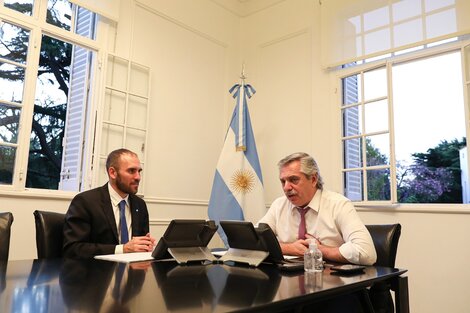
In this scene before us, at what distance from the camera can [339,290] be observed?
100 centimetres

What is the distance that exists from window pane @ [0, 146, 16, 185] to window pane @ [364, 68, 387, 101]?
117 inches

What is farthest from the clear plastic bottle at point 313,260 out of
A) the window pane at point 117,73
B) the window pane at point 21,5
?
the window pane at point 21,5

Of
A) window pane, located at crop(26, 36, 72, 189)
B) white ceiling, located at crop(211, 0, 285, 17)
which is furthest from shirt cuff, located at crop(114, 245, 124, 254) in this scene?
white ceiling, located at crop(211, 0, 285, 17)

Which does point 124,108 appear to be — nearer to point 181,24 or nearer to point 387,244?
point 181,24

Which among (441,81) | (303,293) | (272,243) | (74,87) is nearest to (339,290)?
(303,293)

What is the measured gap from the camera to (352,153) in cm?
348

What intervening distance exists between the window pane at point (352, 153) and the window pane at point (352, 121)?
76 millimetres

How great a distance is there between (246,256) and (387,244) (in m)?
0.72

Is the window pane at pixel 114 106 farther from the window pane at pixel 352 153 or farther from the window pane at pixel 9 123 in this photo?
the window pane at pixel 352 153

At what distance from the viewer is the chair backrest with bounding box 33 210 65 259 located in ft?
5.82

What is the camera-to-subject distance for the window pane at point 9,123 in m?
2.67

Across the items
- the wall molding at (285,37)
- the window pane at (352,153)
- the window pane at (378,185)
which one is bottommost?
the window pane at (378,185)

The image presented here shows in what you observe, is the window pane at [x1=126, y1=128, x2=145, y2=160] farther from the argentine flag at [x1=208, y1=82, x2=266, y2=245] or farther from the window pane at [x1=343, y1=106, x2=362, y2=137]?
the window pane at [x1=343, y1=106, x2=362, y2=137]

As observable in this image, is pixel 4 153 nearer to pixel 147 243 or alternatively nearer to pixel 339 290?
pixel 147 243
